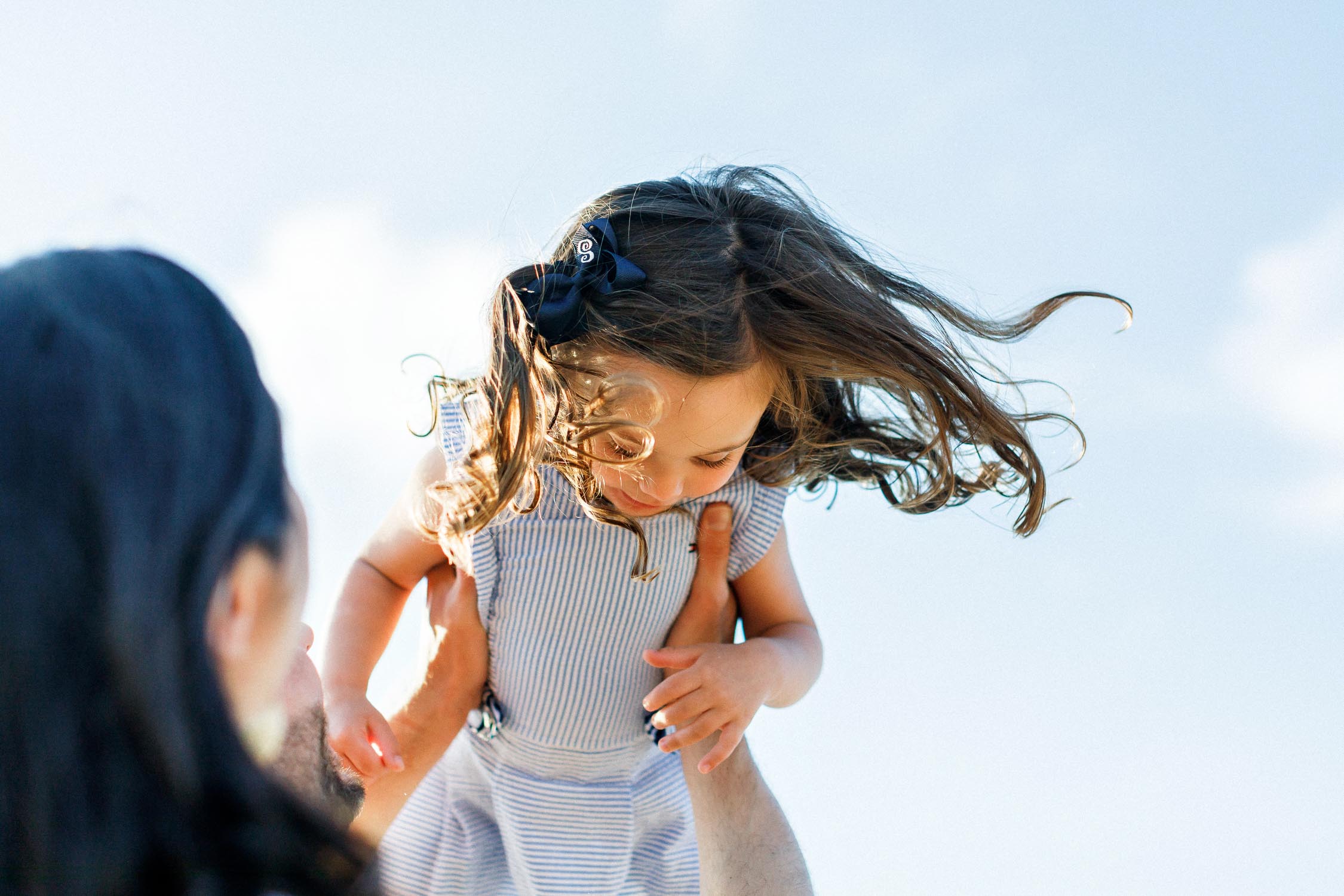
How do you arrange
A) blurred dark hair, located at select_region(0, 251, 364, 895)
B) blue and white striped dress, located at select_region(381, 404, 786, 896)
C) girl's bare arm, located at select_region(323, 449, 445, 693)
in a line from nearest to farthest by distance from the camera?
blurred dark hair, located at select_region(0, 251, 364, 895) → girl's bare arm, located at select_region(323, 449, 445, 693) → blue and white striped dress, located at select_region(381, 404, 786, 896)

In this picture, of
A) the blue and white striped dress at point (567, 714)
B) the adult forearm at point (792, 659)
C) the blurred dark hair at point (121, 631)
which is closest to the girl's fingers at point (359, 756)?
the blue and white striped dress at point (567, 714)

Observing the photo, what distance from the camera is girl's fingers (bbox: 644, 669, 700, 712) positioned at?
2.86 meters

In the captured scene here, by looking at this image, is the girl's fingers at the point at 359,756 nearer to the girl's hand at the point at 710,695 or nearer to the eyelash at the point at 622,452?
the girl's hand at the point at 710,695

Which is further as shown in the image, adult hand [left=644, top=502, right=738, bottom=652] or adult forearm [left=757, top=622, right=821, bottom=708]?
adult hand [left=644, top=502, right=738, bottom=652]

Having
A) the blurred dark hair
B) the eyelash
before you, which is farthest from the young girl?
the blurred dark hair

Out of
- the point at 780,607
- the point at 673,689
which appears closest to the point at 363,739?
the point at 673,689

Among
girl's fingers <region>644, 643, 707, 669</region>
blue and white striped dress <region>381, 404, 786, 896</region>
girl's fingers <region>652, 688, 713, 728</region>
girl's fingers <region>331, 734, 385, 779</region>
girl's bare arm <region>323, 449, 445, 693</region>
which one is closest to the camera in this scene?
girl's fingers <region>331, 734, 385, 779</region>

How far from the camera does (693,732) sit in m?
2.87

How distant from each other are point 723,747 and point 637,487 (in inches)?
27.8

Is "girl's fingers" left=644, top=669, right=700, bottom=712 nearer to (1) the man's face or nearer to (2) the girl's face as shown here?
(2) the girl's face

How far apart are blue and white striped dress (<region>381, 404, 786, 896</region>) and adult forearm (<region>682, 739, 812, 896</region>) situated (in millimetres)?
290

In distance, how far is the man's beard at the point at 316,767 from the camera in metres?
1.51

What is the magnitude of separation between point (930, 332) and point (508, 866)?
6.74 ft

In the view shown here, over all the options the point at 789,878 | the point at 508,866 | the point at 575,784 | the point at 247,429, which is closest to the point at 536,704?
the point at 575,784
